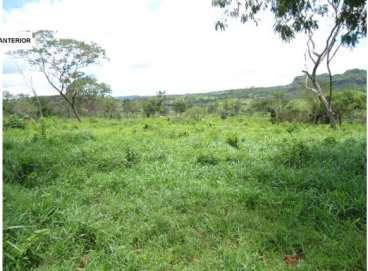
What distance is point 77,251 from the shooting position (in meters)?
2.99

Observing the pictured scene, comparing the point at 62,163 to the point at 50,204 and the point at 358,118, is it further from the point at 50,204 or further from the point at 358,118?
the point at 358,118

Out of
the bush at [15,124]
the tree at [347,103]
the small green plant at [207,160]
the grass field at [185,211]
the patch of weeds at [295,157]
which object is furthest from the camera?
the tree at [347,103]

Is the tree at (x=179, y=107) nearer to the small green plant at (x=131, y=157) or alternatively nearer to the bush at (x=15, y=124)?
the bush at (x=15, y=124)

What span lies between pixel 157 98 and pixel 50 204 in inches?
1659

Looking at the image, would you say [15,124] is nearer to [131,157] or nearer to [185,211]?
[131,157]

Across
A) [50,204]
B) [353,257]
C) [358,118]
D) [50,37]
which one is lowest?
[358,118]

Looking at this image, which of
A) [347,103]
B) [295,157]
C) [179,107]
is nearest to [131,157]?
[295,157]

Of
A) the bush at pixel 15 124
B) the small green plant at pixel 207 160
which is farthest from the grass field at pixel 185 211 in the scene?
the bush at pixel 15 124

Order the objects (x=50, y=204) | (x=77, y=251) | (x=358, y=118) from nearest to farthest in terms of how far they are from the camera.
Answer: (x=77, y=251), (x=50, y=204), (x=358, y=118)

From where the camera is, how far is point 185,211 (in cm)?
389

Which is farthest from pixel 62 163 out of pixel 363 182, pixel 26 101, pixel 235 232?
pixel 26 101

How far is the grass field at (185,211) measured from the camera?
2852 mm

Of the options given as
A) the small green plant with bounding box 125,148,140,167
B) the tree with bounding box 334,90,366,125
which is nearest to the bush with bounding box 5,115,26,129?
the small green plant with bounding box 125,148,140,167

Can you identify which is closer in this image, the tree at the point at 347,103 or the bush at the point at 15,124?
the bush at the point at 15,124
